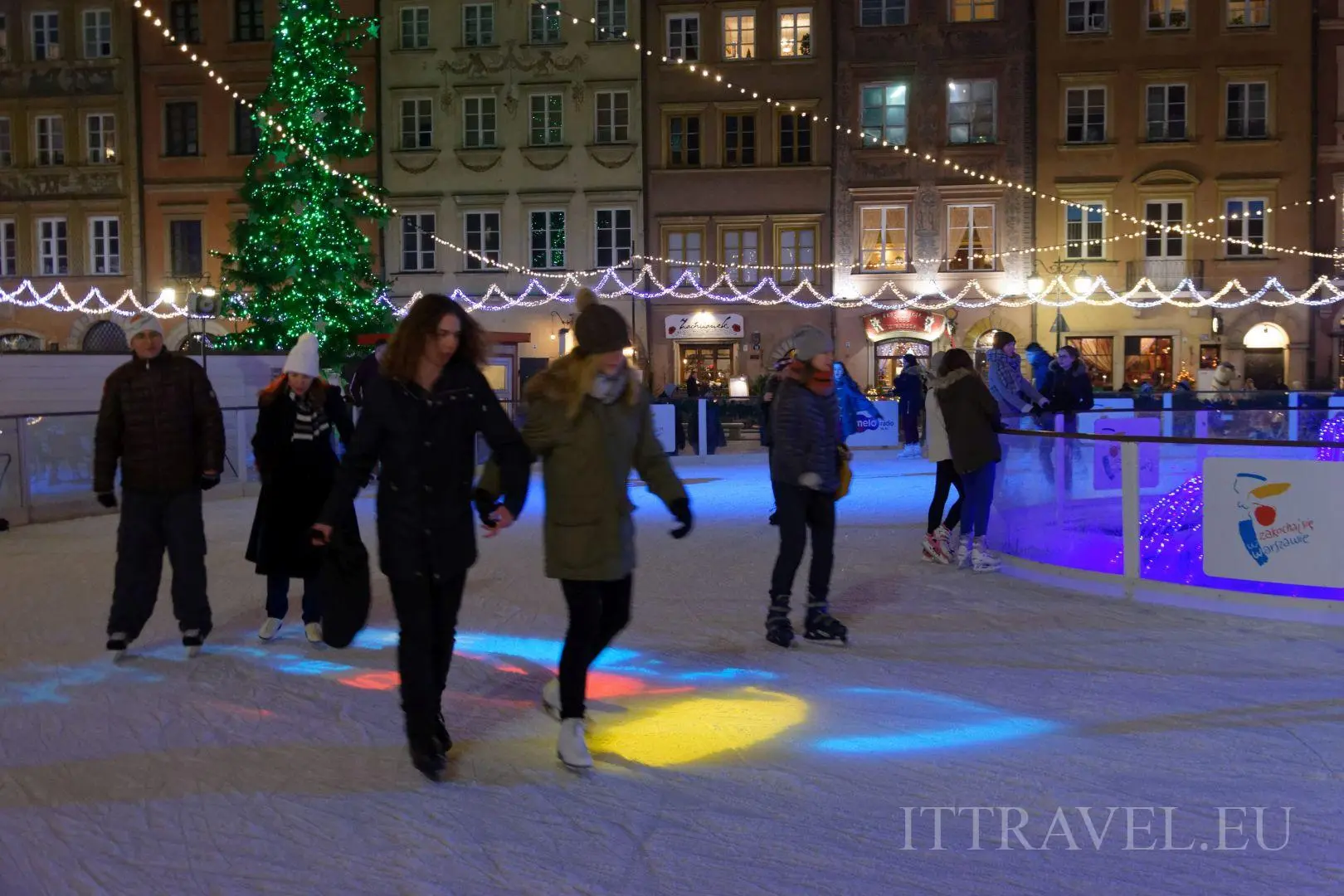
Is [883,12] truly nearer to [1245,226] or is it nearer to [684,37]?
[684,37]

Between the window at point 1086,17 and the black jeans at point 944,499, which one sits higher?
the window at point 1086,17

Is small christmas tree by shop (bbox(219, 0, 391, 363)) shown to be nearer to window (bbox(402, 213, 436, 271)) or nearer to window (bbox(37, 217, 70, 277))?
window (bbox(402, 213, 436, 271))

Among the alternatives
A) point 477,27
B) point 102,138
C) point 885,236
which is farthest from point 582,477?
point 102,138

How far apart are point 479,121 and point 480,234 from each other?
318 centimetres

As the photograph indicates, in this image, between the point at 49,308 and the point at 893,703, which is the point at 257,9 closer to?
the point at 49,308

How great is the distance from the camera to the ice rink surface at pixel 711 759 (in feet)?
13.0

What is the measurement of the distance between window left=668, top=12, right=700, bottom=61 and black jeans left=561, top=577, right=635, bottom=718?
3488cm

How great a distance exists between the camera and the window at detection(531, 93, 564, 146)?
3881cm

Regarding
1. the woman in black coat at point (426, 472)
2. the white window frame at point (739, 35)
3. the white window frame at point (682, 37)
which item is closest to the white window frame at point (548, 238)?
the white window frame at point (682, 37)

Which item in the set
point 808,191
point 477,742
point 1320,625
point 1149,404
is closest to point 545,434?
point 477,742

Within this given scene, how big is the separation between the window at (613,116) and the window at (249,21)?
10.0 meters

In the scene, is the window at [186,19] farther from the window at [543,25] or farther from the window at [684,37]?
the window at [684,37]

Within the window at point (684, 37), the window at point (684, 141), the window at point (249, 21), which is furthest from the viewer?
the window at point (249, 21)

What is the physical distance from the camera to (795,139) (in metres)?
38.2
